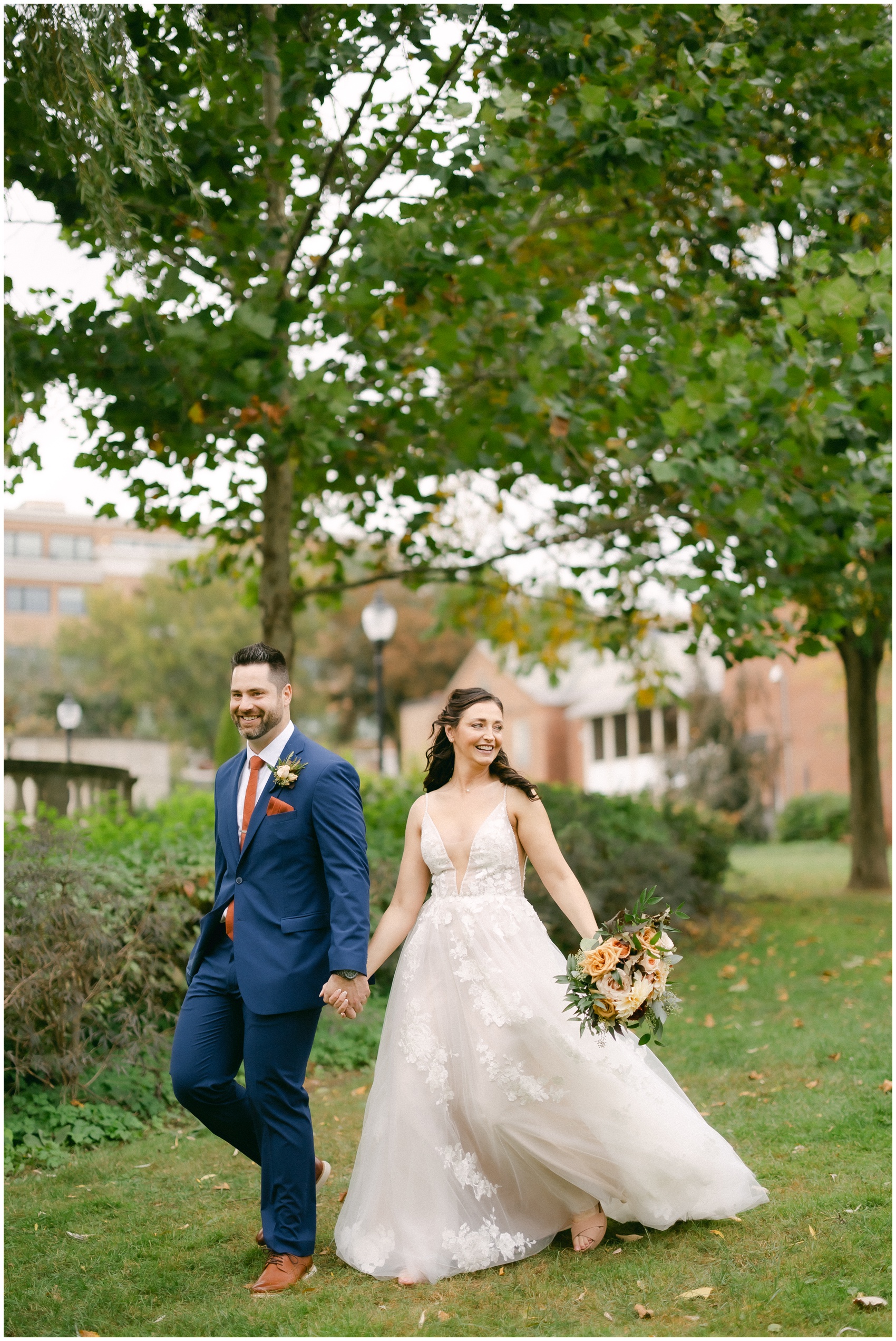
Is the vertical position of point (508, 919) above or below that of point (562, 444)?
below

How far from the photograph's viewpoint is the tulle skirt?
4.59 metres

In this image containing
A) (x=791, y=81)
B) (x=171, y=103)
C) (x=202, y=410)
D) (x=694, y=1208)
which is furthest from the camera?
(x=791, y=81)

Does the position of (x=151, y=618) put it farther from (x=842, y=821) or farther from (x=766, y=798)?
(x=842, y=821)

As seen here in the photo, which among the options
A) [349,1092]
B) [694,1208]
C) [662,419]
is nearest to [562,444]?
[662,419]

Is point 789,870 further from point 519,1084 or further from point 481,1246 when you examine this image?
point 481,1246

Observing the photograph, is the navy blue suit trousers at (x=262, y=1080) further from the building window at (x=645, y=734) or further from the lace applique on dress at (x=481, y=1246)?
the building window at (x=645, y=734)

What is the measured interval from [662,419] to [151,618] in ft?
157

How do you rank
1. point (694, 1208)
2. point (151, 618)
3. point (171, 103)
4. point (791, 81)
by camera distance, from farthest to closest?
point (151, 618)
point (791, 81)
point (171, 103)
point (694, 1208)

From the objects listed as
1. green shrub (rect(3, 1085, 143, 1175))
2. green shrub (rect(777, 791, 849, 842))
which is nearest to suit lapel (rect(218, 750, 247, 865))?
green shrub (rect(3, 1085, 143, 1175))

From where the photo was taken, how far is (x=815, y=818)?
33000 mm

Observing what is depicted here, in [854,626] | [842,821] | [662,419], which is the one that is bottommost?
[842,821]

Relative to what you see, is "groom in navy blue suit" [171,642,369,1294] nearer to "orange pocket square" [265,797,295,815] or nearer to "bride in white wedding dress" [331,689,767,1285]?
"orange pocket square" [265,797,295,815]

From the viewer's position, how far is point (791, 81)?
9.77 m

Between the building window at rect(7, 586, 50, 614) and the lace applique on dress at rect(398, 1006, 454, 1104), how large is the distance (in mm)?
72000
